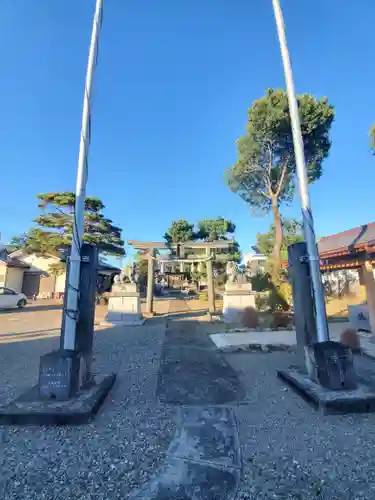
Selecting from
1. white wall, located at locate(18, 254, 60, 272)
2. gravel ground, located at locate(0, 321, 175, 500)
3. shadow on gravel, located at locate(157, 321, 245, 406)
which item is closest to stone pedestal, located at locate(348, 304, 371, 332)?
shadow on gravel, located at locate(157, 321, 245, 406)

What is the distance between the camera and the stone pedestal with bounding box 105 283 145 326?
10.4 meters

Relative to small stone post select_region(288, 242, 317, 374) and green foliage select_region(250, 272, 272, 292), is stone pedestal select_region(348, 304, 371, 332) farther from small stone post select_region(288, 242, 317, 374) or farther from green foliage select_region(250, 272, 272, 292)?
small stone post select_region(288, 242, 317, 374)

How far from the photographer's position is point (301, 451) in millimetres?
2059

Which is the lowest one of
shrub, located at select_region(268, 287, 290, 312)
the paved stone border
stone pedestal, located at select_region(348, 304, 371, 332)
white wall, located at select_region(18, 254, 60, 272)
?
the paved stone border

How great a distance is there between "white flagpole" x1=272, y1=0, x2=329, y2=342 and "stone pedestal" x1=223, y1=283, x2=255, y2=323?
23.9ft

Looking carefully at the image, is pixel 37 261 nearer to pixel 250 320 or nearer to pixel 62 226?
pixel 62 226

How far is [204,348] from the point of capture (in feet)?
20.1

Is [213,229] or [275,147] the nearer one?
[275,147]

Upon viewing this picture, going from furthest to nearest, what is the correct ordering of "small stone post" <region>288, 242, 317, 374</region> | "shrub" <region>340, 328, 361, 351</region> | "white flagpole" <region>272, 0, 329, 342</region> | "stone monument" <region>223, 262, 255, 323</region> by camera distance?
"stone monument" <region>223, 262, 255, 323</region> < "shrub" <region>340, 328, 361, 351</region> < "small stone post" <region>288, 242, 317, 374</region> < "white flagpole" <region>272, 0, 329, 342</region>

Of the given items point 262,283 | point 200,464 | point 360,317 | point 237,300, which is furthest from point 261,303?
point 200,464

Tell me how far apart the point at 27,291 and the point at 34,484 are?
82.1ft

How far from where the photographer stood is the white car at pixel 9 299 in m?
13.5

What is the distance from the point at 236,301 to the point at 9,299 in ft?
40.3

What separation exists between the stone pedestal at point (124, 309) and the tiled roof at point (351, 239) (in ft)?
24.0
